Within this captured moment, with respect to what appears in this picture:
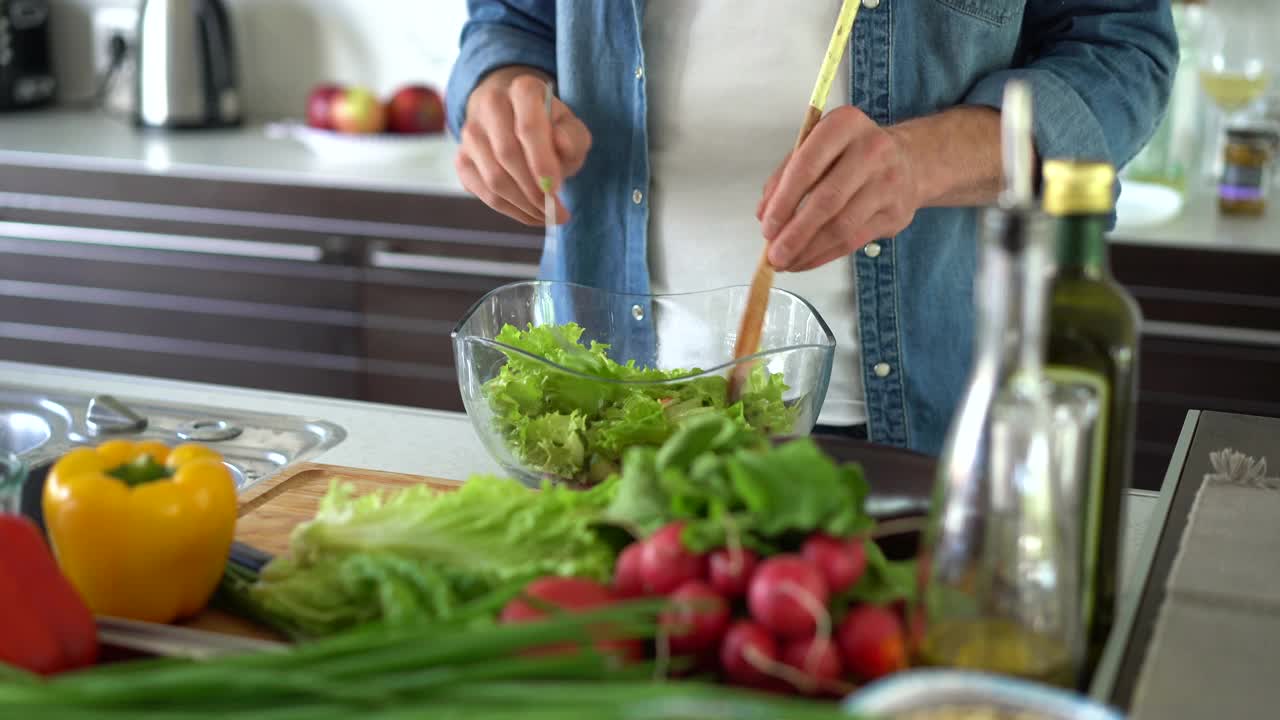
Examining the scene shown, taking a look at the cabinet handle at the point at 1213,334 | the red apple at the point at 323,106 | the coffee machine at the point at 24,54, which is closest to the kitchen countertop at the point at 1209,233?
the cabinet handle at the point at 1213,334

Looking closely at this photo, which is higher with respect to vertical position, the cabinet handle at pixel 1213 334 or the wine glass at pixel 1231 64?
the wine glass at pixel 1231 64

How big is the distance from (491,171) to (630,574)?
71 cm

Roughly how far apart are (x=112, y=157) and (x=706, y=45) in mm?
1740

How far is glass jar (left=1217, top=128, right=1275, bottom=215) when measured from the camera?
2.49 metres

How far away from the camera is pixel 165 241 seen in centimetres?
290

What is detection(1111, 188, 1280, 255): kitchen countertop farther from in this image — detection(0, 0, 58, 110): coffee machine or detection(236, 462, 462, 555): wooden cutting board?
detection(0, 0, 58, 110): coffee machine

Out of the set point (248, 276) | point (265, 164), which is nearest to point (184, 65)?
point (265, 164)

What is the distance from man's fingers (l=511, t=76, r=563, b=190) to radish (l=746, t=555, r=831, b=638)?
71cm

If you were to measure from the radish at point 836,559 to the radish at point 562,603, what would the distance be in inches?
4.0

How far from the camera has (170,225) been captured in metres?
2.88

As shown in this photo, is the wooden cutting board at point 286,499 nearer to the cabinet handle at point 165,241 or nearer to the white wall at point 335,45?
the cabinet handle at point 165,241

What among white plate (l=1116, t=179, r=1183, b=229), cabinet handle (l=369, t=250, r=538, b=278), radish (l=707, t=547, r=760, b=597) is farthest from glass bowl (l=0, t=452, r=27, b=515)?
white plate (l=1116, t=179, r=1183, b=229)

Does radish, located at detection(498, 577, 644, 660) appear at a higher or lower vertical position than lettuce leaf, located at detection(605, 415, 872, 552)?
lower

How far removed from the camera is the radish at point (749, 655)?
691mm
